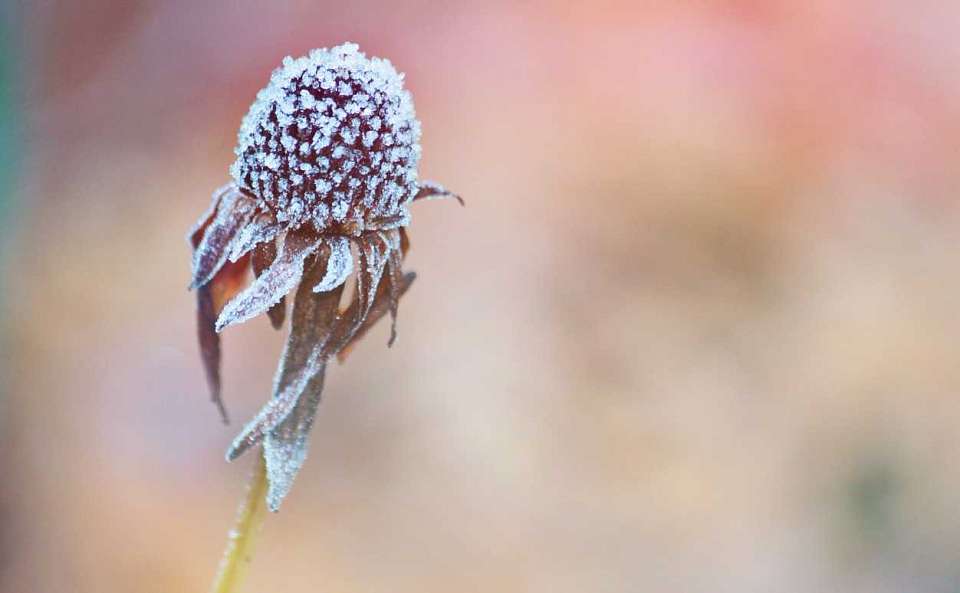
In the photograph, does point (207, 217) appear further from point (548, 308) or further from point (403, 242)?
point (548, 308)

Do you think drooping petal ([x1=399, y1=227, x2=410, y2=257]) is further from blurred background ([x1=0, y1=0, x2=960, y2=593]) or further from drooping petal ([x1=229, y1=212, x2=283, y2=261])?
blurred background ([x1=0, y1=0, x2=960, y2=593])

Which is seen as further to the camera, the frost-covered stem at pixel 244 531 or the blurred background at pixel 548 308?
the blurred background at pixel 548 308

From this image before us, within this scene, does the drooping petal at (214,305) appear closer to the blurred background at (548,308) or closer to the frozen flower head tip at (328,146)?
the frozen flower head tip at (328,146)

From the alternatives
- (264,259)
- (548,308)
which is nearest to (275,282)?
(264,259)

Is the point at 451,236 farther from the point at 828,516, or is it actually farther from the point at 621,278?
the point at 828,516

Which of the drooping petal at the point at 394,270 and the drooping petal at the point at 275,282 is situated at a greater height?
the drooping petal at the point at 394,270

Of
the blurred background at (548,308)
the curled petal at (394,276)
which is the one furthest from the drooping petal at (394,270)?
the blurred background at (548,308)

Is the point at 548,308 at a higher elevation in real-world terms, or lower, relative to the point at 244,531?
higher
